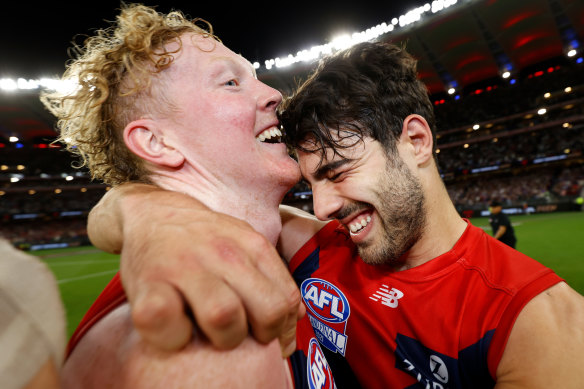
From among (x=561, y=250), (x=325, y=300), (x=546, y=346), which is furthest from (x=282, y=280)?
(x=561, y=250)

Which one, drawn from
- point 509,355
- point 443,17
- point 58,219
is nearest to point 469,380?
point 509,355

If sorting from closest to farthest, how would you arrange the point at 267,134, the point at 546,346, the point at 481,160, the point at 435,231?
the point at 546,346 → the point at 267,134 → the point at 435,231 → the point at 481,160

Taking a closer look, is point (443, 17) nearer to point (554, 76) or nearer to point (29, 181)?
point (554, 76)

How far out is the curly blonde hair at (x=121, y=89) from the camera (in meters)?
1.55

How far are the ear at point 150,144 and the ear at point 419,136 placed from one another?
1.68m

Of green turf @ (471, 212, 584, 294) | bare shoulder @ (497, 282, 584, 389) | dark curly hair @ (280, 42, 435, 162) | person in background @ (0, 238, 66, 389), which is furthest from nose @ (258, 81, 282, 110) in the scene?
green turf @ (471, 212, 584, 294)

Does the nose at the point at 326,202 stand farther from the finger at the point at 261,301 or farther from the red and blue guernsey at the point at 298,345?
the finger at the point at 261,301

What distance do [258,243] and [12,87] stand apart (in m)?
39.1

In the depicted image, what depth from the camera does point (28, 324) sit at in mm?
409

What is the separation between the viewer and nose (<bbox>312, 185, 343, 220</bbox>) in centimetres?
218

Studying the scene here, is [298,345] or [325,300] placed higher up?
[298,345]

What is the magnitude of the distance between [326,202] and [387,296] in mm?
775

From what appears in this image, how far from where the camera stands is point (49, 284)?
0.46m

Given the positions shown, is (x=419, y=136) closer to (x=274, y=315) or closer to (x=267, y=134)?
(x=267, y=134)
